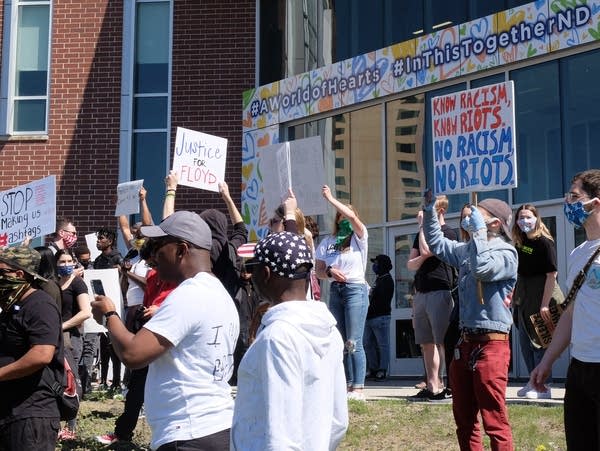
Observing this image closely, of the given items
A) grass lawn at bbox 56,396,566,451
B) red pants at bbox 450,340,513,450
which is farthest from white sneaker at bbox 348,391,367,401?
red pants at bbox 450,340,513,450

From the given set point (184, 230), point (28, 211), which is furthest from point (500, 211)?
point (28, 211)

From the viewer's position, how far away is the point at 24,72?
60.5ft

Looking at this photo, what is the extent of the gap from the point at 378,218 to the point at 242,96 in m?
3.62

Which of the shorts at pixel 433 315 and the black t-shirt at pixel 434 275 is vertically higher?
the black t-shirt at pixel 434 275

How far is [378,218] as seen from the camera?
15.7 m

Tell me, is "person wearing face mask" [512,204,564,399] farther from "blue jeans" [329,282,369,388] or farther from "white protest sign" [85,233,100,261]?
"white protest sign" [85,233,100,261]

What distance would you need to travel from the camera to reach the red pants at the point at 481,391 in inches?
247

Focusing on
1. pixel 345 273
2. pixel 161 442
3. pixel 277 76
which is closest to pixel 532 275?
pixel 345 273

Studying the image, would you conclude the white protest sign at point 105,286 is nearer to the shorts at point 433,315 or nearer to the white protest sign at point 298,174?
the white protest sign at point 298,174

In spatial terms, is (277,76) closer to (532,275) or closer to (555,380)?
(555,380)

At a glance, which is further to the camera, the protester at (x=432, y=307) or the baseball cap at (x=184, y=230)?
the protester at (x=432, y=307)

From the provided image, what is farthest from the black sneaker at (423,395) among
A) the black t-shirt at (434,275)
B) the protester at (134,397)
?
the protester at (134,397)

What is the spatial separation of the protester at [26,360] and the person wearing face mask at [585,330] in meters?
2.73

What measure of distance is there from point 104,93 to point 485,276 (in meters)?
12.9
